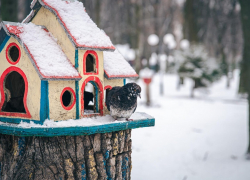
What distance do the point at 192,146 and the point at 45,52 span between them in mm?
5594

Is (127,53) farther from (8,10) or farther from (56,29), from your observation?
(56,29)

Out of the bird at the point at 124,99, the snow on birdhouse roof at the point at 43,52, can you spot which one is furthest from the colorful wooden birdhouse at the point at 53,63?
the bird at the point at 124,99

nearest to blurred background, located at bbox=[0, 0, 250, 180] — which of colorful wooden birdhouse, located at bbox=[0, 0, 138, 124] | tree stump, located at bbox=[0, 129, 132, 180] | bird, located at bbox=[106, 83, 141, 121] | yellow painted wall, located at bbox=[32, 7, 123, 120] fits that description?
yellow painted wall, located at bbox=[32, 7, 123, 120]

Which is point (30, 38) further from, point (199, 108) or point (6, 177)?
point (199, 108)

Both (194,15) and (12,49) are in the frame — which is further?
(194,15)

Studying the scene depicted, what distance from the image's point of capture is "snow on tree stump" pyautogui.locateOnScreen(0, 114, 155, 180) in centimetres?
244

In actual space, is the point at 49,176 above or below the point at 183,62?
below

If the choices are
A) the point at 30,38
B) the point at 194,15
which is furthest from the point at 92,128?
the point at 194,15

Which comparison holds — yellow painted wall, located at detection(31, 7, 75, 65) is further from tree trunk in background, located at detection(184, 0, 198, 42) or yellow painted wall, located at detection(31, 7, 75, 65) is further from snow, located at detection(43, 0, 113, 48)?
tree trunk in background, located at detection(184, 0, 198, 42)

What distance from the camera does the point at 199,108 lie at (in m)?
11.2

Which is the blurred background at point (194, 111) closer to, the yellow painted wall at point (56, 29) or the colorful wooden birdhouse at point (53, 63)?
the yellow painted wall at point (56, 29)

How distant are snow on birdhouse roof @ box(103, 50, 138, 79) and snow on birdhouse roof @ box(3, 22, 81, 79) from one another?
0.48 m

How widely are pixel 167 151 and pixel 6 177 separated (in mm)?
4686

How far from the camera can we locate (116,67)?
295 centimetres
